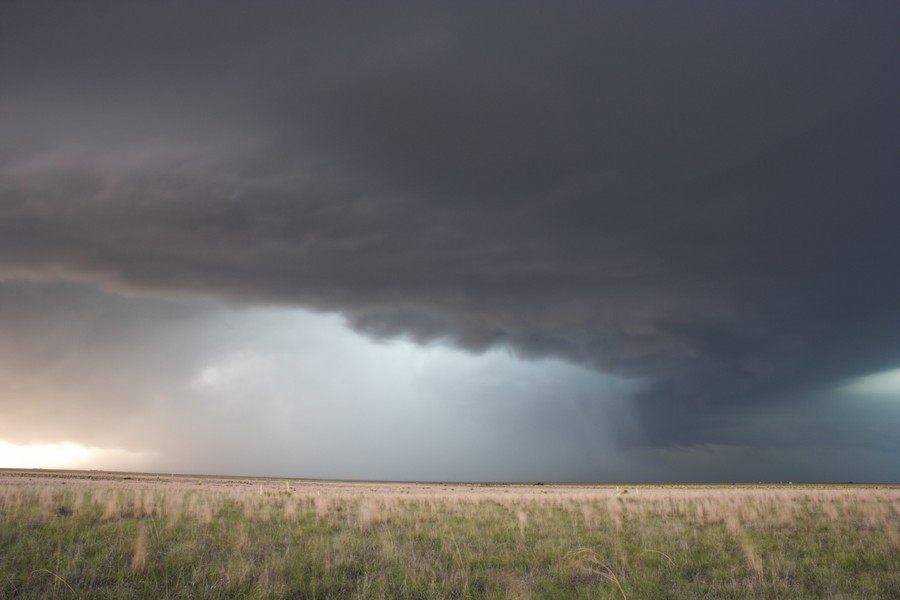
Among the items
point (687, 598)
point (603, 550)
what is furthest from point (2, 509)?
point (687, 598)

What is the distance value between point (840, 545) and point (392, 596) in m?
11.4

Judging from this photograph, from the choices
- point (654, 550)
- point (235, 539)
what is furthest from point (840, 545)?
point (235, 539)

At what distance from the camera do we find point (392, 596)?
757 centimetres

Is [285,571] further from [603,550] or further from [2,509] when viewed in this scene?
[2,509]

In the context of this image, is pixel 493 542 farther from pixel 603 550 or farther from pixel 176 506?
pixel 176 506

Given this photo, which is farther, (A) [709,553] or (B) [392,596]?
(A) [709,553]

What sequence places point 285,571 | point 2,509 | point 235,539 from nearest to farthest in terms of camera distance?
point 285,571
point 235,539
point 2,509

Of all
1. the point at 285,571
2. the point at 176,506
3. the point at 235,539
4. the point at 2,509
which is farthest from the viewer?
the point at 176,506

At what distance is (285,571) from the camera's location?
8.59 meters

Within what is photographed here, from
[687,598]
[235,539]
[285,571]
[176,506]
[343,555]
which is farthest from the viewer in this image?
[176,506]

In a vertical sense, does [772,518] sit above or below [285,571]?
below

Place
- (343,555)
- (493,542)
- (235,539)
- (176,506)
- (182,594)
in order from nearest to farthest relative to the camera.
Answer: (182,594) → (343,555) → (235,539) → (493,542) → (176,506)

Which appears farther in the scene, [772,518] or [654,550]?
[772,518]

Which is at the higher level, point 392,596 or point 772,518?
point 392,596
